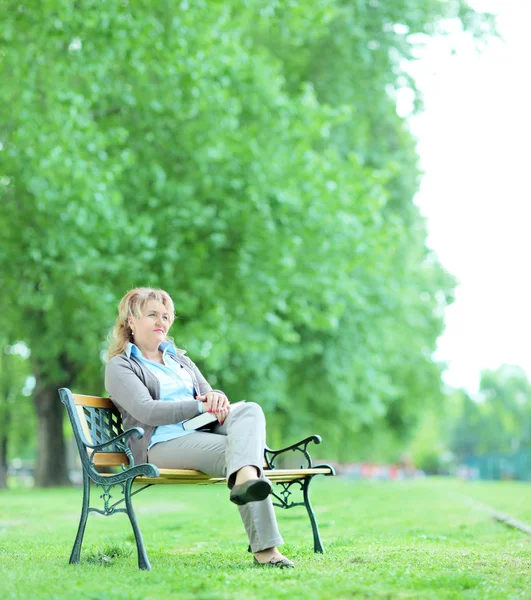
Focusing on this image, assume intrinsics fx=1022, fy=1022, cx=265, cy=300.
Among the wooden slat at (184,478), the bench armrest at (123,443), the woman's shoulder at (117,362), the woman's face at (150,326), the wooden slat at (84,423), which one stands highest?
the woman's face at (150,326)

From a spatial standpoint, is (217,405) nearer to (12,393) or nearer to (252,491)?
(252,491)

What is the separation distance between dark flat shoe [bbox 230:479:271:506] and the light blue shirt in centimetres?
77

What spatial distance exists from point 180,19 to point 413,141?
13.7 meters

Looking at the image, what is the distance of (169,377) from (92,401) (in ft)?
1.61

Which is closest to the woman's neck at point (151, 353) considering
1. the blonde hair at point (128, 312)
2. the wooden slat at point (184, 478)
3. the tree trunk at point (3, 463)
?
the blonde hair at point (128, 312)

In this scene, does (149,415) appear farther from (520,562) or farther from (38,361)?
(38,361)

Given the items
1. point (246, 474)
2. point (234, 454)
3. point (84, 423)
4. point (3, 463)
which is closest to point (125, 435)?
point (84, 423)

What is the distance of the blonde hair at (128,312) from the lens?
618 cm

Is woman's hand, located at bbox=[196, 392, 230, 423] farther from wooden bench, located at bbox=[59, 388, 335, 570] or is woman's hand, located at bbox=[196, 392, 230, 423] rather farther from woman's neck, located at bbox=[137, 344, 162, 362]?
woman's neck, located at bbox=[137, 344, 162, 362]

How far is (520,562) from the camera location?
19.4ft

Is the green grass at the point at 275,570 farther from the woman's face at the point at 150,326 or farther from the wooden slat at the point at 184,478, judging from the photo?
the woman's face at the point at 150,326

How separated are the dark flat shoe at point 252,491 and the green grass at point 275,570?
0.37 m

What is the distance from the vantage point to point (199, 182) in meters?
18.2

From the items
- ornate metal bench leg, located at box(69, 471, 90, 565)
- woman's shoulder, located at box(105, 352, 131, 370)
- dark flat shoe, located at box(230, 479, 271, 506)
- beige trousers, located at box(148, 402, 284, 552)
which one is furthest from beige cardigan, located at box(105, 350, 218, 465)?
dark flat shoe, located at box(230, 479, 271, 506)
